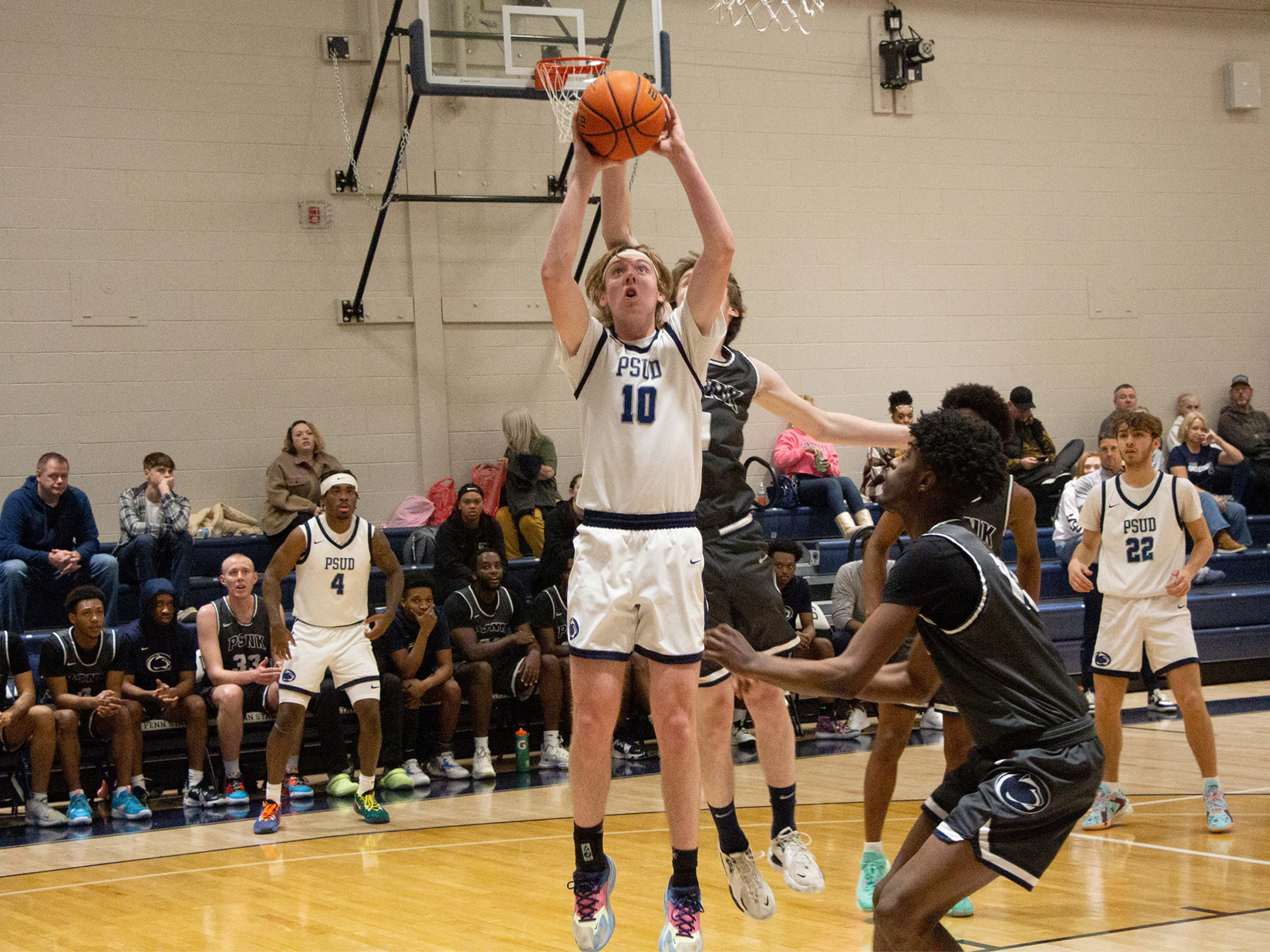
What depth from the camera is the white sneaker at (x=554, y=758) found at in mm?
8531

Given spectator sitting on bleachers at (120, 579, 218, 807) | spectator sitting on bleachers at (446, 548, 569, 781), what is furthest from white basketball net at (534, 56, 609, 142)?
spectator sitting on bleachers at (120, 579, 218, 807)

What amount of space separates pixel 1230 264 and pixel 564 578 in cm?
900

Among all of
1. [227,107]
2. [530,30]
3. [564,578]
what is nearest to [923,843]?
[564,578]

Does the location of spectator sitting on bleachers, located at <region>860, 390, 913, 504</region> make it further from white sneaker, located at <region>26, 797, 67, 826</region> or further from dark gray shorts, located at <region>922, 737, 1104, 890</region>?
dark gray shorts, located at <region>922, 737, 1104, 890</region>

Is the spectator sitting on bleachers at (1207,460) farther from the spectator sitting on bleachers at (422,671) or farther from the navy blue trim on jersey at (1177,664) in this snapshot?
the spectator sitting on bleachers at (422,671)

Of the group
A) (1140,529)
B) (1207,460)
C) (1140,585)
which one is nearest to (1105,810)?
(1140,585)

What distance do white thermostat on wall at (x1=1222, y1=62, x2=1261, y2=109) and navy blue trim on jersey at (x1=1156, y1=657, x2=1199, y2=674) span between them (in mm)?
9833

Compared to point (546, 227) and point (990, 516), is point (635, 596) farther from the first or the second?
point (546, 227)

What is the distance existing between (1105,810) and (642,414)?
361cm

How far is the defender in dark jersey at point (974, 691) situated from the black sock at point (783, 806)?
4.57 ft

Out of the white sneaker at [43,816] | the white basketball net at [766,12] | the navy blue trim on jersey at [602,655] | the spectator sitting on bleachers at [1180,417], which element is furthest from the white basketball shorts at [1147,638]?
the white basketball net at [766,12]

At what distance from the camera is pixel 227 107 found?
10.5 meters

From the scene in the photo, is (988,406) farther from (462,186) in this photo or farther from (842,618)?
(462,186)

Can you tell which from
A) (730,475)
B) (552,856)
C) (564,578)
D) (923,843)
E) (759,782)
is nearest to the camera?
(923,843)
